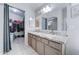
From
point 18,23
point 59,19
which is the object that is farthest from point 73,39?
point 18,23

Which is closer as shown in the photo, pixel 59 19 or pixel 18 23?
pixel 59 19

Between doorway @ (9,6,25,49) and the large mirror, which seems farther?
doorway @ (9,6,25,49)

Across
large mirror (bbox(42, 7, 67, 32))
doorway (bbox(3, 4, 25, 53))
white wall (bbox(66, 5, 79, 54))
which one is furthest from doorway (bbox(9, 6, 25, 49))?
white wall (bbox(66, 5, 79, 54))

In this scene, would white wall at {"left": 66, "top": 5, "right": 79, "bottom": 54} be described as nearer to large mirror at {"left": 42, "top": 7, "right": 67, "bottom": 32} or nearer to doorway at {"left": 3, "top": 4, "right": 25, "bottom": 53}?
large mirror at {"left": 42, "top": 7, "right": 67, "bottom": 32}

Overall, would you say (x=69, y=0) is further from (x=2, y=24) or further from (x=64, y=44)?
(x=2, y=24)

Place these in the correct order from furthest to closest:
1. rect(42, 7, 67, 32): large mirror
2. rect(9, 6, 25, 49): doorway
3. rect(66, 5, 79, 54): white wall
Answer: rect(9, 6, 25, 49): doorway < rect(42, 7, 67, 32): large mirror < rect(66, 5, 79, 54): white wall

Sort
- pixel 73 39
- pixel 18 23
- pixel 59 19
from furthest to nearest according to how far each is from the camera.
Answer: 1. pixel 18 23
2. pixel 59 19
3. pixel 73 39

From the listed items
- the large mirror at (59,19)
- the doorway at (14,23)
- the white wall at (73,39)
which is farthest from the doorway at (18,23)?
the white wall at (73,39)

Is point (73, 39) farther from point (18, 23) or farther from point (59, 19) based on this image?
point (18, 23)

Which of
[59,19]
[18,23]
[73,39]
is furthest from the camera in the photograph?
[18,23]

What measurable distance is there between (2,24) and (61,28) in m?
1.46

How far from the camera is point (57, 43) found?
1720mm
